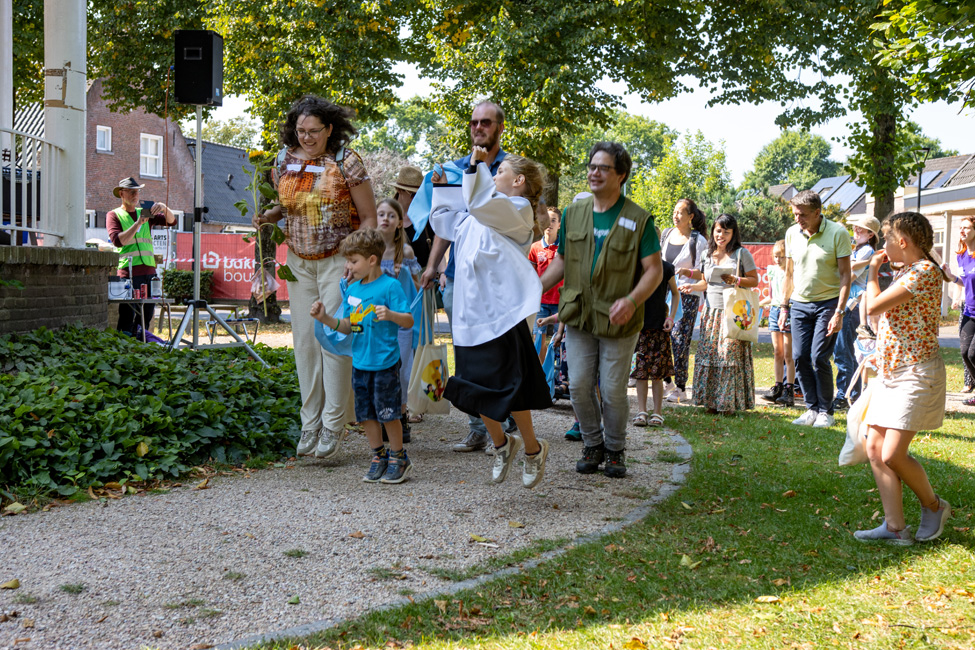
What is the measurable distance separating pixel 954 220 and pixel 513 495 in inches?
1589

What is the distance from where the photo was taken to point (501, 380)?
4801 mm

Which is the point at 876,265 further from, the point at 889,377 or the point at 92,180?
the point at 92,180

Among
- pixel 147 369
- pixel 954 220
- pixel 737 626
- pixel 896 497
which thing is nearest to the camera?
pixel 737 626

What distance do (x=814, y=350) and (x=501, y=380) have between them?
4166 mm

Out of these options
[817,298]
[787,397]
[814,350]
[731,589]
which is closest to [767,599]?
[731,589]

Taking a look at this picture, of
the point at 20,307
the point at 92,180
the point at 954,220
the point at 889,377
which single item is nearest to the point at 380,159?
the point at 92,180

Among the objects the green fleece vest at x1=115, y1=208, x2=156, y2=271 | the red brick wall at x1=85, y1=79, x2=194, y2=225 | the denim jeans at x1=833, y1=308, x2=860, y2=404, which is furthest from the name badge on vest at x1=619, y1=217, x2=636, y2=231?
the red brick wall at x1=85, y1=79, x2=194, y2=225

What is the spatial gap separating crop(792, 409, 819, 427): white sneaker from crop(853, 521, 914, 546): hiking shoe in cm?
362

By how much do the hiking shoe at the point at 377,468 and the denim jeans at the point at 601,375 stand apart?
1.18 m

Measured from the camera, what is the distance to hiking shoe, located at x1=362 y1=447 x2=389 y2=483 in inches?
212

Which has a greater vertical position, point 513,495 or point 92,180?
point 92,180

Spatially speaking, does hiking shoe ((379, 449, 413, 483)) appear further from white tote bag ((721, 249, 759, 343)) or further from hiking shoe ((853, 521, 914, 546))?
white tote bag ((721, 249, 759, 343))

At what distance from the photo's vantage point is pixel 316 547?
13.5 feet

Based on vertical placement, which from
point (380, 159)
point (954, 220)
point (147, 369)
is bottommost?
point (147, 369)
